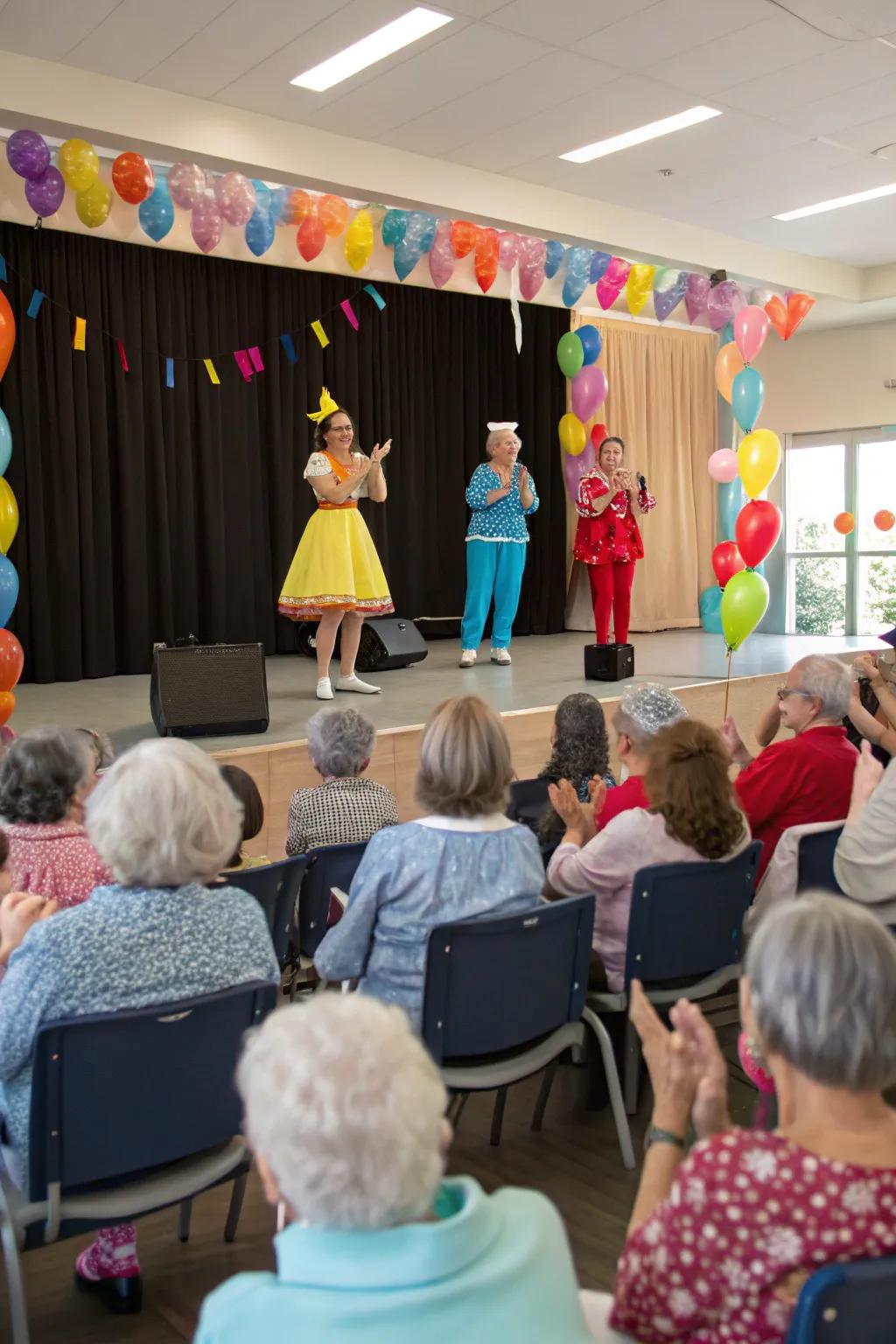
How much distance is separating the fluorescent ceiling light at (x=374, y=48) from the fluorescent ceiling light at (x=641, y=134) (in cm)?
163

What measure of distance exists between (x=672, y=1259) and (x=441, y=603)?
8.15 metres

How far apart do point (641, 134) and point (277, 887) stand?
5.25 m

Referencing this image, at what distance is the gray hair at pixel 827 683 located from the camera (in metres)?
3.22

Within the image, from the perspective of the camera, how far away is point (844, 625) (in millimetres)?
10586

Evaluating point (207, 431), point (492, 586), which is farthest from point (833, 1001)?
point (207, 431)

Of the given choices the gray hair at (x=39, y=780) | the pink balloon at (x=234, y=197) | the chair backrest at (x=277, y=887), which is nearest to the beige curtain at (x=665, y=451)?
the pink balloon at (x=234, y=197)

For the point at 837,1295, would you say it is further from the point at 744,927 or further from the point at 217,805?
the point at 744,927

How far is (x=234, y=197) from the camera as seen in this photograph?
5914 mm

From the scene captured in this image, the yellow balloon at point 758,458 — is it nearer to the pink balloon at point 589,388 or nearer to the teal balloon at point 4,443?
the pink balloon at point 589,388

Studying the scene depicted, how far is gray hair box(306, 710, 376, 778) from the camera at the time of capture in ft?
10.2

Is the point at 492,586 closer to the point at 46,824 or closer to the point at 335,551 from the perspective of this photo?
the point at 335,551

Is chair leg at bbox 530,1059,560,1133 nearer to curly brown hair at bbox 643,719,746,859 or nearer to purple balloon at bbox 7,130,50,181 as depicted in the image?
curly brown hair at bbox 643,719,746,859

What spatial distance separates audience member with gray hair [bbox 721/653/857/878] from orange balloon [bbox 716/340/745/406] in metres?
4.98

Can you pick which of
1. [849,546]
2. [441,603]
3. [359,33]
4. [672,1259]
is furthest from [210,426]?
[672,1259]
